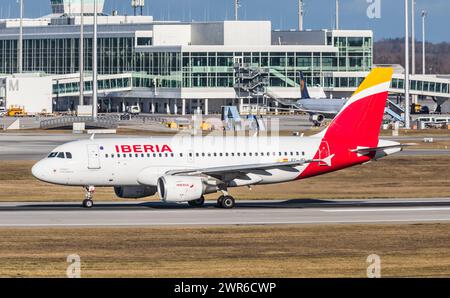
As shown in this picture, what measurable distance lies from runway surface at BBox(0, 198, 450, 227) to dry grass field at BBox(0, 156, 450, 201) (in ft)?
16.3

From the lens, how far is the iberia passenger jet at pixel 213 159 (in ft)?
173

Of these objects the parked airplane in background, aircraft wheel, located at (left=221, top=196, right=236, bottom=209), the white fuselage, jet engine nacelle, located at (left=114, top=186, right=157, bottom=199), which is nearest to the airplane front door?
the white fuselage

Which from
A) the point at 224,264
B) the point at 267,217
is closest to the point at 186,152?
the point at 267,217

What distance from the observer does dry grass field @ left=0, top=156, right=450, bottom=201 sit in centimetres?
6356

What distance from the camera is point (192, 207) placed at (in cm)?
5475

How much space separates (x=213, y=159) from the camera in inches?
2156

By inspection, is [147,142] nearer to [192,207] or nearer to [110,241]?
[192,207]

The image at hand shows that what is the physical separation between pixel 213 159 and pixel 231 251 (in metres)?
16.8

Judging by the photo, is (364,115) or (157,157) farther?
(364,115)

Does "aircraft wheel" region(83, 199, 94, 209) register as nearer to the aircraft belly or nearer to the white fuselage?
the white fuselage

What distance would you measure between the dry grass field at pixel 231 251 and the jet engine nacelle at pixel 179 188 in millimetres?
6021

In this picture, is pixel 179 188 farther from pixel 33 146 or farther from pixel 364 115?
pixel 33 146

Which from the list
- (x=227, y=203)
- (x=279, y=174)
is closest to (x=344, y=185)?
(x=279, y=174)
